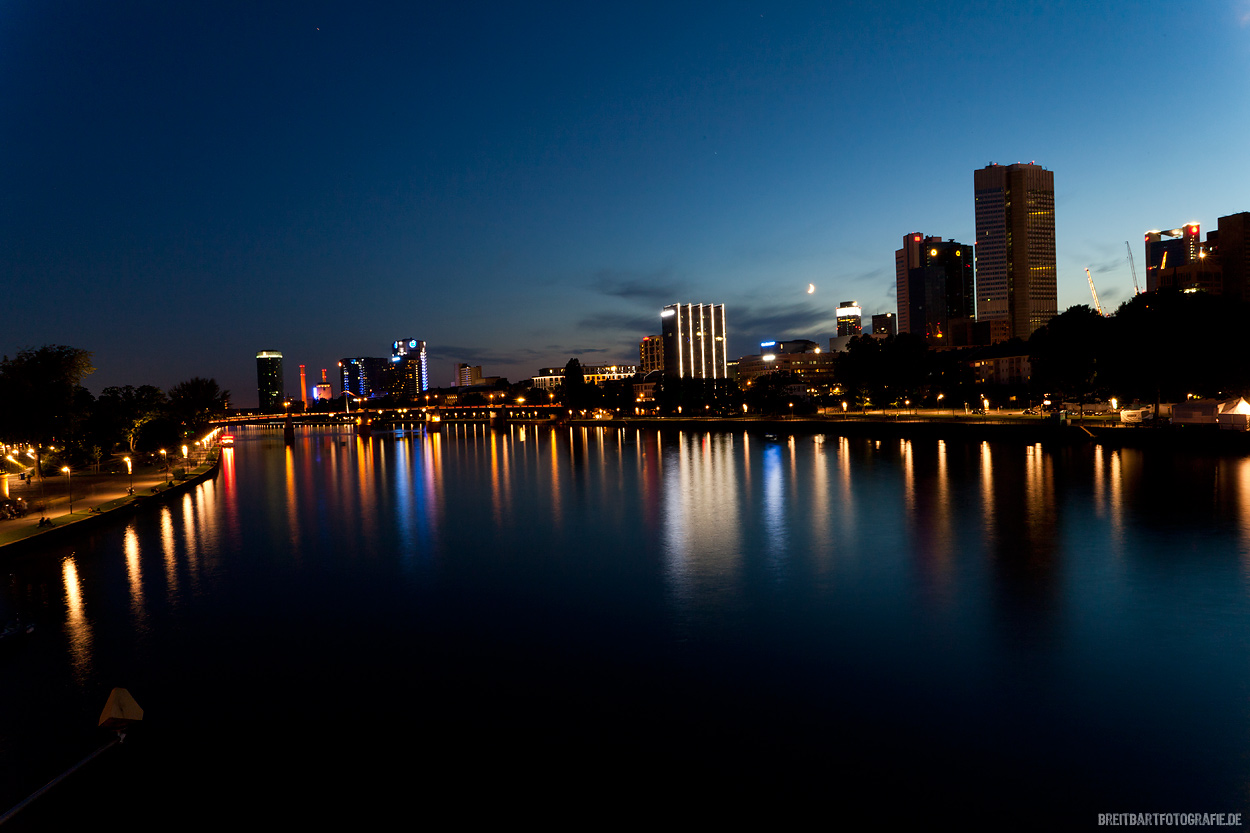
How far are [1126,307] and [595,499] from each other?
131 feet

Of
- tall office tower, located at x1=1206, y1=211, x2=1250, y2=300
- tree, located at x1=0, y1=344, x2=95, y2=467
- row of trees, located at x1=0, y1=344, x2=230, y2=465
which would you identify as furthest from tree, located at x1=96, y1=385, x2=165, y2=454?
tall office tower, located at x1=1206, y1=211, x2=1250, y2=300

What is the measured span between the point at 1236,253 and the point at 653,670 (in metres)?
177

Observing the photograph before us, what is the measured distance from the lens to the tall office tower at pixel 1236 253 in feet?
441

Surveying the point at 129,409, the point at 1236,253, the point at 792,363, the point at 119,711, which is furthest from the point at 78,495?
the point at 1236,253

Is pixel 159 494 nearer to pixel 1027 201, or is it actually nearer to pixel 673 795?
pixel 673 795

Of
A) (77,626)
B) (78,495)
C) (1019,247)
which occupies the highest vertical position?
(1019,247)

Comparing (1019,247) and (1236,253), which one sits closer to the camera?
(1236,253)

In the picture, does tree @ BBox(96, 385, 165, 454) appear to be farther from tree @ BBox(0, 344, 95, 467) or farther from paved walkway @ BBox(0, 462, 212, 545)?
tree @ BBox(0, 344, 95, 467)

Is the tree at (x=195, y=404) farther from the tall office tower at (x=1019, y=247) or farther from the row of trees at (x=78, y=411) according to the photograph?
the tall office tower at (x=1019, y=247)

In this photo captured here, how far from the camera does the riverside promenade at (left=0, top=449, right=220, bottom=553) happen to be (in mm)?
18930

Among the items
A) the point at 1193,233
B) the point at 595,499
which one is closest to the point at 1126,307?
the point at 595,499

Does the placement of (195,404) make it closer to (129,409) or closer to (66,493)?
(129,409)

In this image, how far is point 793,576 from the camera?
1461 cm

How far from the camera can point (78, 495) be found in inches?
1078
